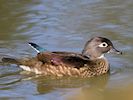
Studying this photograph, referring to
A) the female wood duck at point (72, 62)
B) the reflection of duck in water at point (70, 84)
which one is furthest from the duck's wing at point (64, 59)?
the reflection of duck in water at point (70, 84)

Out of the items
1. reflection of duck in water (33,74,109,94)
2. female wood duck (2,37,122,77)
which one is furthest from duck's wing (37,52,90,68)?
reflection of duck in water (33,74,109,94)

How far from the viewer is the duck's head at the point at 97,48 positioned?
32.2ft

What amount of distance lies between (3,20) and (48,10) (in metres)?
1.04

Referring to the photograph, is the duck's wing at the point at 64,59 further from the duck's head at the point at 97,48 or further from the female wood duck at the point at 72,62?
the duck's head at the point at 97,48

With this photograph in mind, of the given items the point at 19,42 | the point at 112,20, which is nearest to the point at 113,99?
the point at 19,42

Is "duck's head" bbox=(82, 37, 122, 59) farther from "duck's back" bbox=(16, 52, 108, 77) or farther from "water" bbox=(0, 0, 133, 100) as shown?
"water" bbox=(0, 0, 133, 100)

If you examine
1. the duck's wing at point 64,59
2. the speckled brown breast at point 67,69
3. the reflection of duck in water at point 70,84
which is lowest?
the reflection of duck in water at point 70,84

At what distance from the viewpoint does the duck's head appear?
9.80 meters

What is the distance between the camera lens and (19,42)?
11.1 metres

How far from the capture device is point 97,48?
388 inches

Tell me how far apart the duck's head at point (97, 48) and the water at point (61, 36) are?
322 millimetres

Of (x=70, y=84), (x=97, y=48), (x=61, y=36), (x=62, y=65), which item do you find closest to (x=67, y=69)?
(x=62, y=65)

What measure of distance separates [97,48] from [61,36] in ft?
5.19

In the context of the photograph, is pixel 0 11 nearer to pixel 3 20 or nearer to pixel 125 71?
pixel 3 20
